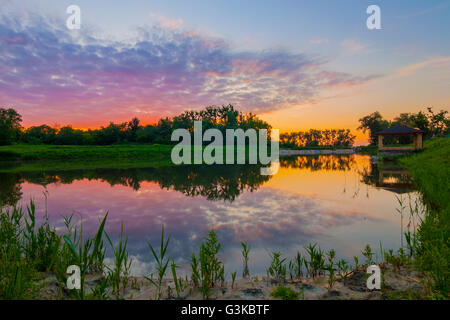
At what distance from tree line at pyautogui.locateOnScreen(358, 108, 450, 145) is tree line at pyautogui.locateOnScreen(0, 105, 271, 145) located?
3373 cm

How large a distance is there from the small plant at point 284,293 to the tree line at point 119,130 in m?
56.3

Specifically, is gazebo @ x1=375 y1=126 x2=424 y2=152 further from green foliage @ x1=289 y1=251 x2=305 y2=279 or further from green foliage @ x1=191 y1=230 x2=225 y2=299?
green foliage @ x1=191 y1=230 x2=225 y2=299

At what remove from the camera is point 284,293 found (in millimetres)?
3268

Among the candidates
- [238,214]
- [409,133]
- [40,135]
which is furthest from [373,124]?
[40,135]

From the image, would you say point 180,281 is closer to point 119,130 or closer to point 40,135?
point 119,130

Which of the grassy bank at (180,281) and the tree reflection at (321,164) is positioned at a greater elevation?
the tree reflection at (321,164)

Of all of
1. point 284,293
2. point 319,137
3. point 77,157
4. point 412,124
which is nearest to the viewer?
point 284,293

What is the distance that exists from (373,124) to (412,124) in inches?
790

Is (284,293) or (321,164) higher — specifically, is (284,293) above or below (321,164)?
below

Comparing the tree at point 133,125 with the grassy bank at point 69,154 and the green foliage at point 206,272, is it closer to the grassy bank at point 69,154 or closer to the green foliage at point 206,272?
the grassy bank at point 69,154

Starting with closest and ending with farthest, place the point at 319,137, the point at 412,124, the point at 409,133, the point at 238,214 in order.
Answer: the point at 238,214 → the point at 409,133 → the point at 412,124 → the point at 319,137

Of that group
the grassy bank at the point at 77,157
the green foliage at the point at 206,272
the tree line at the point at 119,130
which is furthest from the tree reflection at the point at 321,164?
the tree line at the point at 119,130

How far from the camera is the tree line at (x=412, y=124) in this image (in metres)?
48.8

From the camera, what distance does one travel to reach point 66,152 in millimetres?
35031
